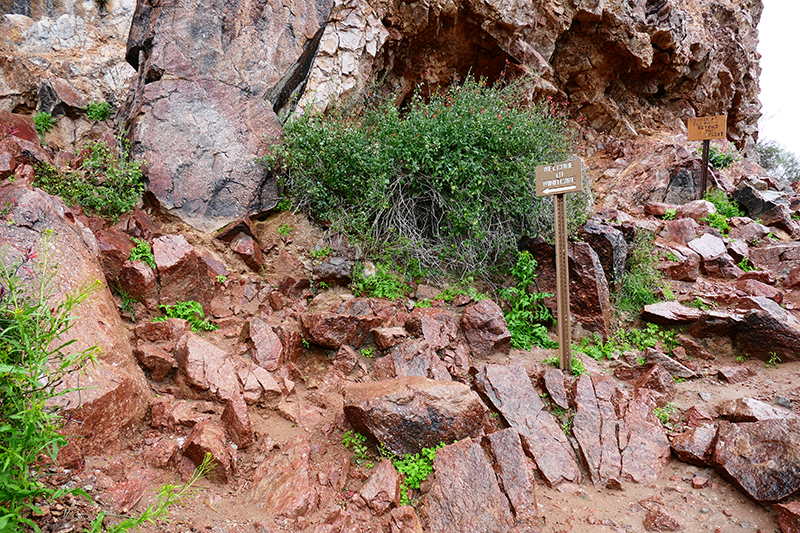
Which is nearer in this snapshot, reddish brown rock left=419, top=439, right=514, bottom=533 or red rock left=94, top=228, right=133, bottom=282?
reddish brown rock left=419, top=439, right=514, bottom=533

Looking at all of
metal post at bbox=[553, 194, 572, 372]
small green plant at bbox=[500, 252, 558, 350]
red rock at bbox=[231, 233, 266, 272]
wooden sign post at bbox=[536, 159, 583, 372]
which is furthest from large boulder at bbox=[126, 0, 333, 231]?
metal post at bbox=[553, 194, 572, 372]

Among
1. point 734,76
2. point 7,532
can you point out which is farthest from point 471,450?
point 734,76

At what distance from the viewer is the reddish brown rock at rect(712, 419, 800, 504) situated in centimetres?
288

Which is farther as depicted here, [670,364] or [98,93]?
[98,93]

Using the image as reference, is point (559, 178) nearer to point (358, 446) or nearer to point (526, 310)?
point (526, 310)

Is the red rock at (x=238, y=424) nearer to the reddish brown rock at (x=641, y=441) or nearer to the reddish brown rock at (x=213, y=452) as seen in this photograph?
the reddish brown rock at (x=213, y=452)

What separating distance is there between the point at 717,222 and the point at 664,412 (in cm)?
631

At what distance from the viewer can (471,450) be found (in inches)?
122

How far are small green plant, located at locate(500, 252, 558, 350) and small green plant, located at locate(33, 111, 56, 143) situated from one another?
6586 mm

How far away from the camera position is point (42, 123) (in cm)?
573

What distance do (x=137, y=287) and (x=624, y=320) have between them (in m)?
5.78

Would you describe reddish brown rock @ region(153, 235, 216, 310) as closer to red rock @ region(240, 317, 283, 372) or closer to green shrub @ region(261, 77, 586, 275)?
red rock @ region(240, 317, 283, 372)

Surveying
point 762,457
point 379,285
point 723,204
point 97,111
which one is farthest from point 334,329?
point 723,204

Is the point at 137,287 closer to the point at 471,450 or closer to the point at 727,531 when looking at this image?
the point at 471,450
